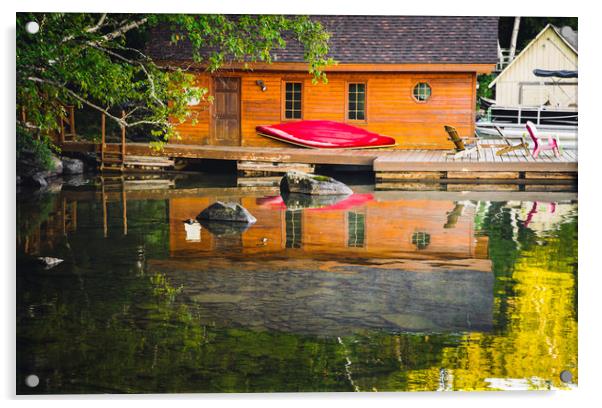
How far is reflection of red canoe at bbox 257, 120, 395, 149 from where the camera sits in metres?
12.7

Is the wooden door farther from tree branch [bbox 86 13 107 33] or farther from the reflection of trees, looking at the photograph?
the reflection of trees

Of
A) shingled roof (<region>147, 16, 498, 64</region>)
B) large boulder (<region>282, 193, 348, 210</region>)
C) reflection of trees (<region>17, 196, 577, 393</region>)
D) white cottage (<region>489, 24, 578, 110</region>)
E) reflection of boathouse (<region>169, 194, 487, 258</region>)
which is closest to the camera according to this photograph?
reflection of trees (<region>17, 196, 577, 393</region>)

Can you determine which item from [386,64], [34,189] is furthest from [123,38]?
[386,64]

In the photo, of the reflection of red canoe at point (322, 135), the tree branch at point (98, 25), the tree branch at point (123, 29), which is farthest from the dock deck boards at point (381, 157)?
the tree branch at point (98, 25)

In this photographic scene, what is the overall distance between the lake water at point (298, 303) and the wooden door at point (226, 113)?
9.28 feet

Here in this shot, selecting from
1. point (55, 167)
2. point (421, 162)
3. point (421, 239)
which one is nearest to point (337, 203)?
point (421, 162)

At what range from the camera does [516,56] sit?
380 inches

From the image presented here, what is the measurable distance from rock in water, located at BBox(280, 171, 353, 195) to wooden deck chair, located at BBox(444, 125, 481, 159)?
1.51 meters

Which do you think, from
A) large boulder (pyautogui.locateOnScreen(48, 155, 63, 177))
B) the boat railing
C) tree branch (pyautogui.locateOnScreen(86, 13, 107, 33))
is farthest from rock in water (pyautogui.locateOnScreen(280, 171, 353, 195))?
tree branch (pyautogui.locateOnScreen(86, 13, 107, 33))

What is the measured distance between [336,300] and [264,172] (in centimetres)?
645

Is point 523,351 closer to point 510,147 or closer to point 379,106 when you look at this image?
point 510,147

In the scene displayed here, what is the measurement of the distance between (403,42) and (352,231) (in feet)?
13.3

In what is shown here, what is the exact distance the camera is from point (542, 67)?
9.05 meters
